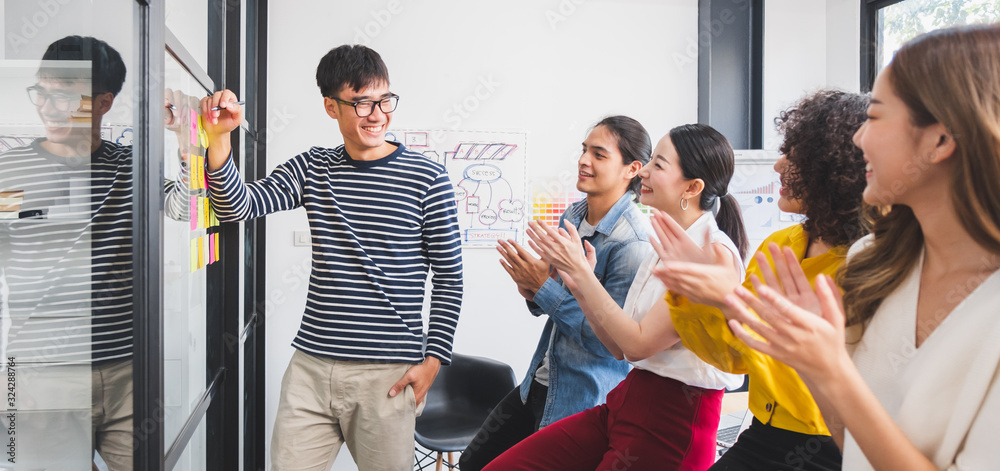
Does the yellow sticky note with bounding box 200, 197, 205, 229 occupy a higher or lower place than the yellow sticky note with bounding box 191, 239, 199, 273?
higher

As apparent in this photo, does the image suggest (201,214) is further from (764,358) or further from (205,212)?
(764,358)

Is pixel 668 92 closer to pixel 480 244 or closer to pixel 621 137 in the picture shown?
pixel 480 244

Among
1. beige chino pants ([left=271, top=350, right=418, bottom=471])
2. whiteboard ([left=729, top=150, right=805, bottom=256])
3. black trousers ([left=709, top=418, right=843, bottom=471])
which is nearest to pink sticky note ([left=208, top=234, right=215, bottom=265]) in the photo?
beige chino pants ([left=271, top=350, right=418, bottom=471])

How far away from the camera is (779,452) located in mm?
1301

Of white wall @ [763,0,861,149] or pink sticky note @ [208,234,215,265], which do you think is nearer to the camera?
pink sticky note @ [208,234,215,265]

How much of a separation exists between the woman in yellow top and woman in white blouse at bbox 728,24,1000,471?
26cm

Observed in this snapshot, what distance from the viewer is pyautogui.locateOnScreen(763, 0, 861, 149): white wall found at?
403 centimetres

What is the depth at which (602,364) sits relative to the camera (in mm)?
1863

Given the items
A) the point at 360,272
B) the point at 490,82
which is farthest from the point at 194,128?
the point at 490,82

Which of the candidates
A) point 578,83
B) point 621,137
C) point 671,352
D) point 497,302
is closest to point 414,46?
point 578,83

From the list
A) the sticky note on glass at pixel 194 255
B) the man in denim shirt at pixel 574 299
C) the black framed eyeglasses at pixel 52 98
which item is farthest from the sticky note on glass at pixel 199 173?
the man in denim shirt at pixel 574 299

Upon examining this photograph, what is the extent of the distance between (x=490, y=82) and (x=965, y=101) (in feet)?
10.0

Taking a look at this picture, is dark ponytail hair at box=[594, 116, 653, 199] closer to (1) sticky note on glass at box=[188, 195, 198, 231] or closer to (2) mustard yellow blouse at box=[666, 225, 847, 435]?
(2) mustard yellow blouse at box=[666, 225, 847, 435]

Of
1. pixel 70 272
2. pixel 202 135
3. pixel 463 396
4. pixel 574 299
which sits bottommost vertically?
pixel 463 396
